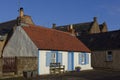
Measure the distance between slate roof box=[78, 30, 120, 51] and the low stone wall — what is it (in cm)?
1904

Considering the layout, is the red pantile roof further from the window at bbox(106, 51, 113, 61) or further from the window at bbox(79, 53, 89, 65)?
the window at bbox(106, 51, 113, 61)

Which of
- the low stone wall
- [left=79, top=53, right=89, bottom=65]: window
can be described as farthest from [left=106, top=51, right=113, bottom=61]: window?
the low stone wall

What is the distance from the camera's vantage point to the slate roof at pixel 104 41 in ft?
149

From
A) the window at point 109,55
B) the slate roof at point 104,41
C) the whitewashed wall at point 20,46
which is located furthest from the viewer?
the slate roof at point 104,41

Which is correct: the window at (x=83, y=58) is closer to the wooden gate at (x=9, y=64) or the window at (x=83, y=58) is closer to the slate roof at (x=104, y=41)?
the slate roof at (x=104, y=41)

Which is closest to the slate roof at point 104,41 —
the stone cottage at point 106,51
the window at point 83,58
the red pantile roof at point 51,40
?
the stone cottage at point 106,51

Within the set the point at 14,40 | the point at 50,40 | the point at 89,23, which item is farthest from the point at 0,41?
the point at 89,23

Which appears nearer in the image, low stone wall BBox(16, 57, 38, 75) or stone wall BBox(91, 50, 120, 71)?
low stone wall BBox(16, 57, 38, 75)

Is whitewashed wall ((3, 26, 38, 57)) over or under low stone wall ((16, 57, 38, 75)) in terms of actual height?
over

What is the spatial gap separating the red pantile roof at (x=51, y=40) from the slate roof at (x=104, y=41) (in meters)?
6.68

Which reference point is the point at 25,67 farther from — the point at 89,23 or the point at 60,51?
the point at 89,23

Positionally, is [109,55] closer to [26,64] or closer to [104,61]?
[104,61]

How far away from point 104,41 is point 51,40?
16.1 m

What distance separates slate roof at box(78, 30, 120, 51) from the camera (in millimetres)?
45469
